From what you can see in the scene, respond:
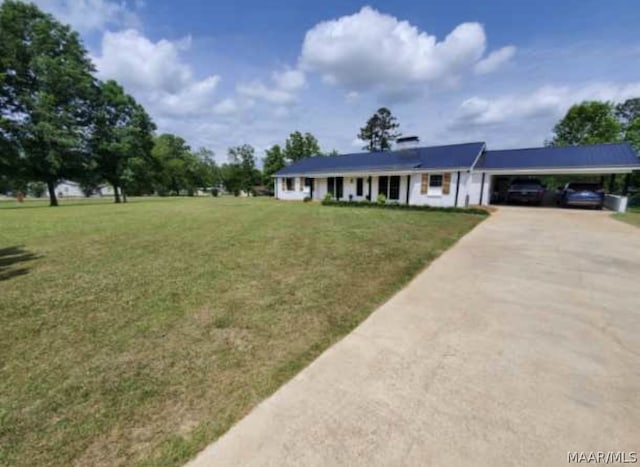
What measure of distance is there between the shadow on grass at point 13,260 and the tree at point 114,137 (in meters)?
24.5

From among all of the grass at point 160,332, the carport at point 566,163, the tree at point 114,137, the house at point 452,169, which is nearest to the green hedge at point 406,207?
the house at point 452,169

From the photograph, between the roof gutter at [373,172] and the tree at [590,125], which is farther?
the tree at [590,125]

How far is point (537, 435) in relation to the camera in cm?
179

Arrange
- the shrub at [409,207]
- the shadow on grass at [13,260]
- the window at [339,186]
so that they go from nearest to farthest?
the shadow on grass at [13,260]
the shrub at [409,207]
the window at [339,186]

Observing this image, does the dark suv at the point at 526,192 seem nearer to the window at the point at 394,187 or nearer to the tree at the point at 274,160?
the window at the point at 394,187

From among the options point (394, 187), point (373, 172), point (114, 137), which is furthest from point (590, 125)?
point (114, 137)

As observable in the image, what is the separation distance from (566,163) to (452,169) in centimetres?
601

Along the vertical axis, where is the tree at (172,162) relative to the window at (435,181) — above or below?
above

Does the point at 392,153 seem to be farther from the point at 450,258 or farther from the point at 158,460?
the point at 158,460

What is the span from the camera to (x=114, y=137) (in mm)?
28344

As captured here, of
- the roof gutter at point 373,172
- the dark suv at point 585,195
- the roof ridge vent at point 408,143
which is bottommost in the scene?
the dark suv at point 585,195

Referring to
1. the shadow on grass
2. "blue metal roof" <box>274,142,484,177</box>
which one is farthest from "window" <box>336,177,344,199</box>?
the shadow on grass

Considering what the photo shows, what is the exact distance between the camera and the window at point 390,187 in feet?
66.6

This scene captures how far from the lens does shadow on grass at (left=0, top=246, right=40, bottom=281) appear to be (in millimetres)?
5176
